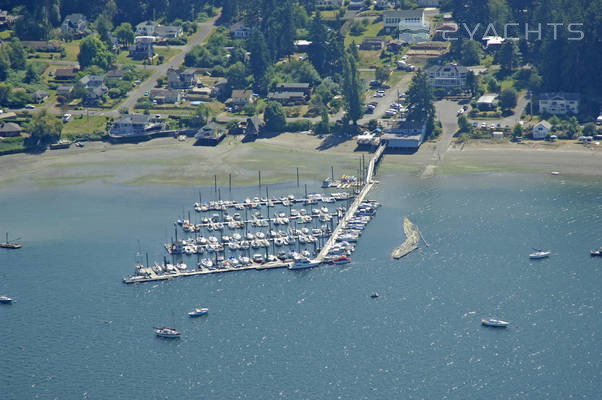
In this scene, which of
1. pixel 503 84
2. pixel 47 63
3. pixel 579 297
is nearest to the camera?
pixel 579 297

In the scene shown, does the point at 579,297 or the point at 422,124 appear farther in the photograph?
the point at 422,124

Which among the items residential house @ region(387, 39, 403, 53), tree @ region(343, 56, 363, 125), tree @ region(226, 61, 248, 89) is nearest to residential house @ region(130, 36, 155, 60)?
tree @ region(226, 61, 248, 89)

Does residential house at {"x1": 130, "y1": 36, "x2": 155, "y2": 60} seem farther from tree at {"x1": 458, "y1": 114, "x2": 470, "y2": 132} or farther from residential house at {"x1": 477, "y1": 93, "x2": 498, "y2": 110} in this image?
tree at {"x1": 458, "y1": 114, "x2": 470, "y2": 132}

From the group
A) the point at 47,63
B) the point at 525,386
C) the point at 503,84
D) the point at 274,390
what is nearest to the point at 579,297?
the point at 525,386

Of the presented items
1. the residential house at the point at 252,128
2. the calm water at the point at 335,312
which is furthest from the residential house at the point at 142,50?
the calm water at the point at 335,312

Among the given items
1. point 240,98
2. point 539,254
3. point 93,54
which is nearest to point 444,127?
point 240,98

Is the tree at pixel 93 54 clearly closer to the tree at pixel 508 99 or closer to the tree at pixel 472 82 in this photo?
the tree at pixel 472 82

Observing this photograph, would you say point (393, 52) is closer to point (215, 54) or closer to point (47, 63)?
point (215, 54)
